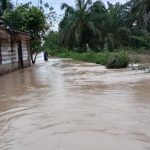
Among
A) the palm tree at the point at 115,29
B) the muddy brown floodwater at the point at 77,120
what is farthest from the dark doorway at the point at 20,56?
the palm tree at the point at 115,29

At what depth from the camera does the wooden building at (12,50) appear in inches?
863

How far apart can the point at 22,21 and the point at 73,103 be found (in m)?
22.5

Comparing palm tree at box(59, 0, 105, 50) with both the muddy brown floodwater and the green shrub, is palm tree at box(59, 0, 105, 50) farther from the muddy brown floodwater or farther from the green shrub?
the muddy brown floodwater

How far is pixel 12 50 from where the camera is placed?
2481 cm

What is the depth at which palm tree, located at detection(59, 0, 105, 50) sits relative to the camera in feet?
154

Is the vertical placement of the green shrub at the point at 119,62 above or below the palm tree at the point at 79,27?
below

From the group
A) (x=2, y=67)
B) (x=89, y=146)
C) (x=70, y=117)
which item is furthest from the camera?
(x=2, y=67)

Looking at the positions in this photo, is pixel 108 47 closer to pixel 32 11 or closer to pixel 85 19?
pixel 85 19

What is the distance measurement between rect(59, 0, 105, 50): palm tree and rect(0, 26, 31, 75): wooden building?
668 inches

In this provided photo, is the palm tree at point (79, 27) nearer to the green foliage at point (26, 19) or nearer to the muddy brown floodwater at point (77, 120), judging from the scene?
the green foliage at point (26, 19)

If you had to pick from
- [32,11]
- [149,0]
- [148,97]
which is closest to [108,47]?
[149,0]

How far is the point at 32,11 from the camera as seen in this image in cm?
3145

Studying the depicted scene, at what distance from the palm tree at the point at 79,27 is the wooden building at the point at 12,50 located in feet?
55.7

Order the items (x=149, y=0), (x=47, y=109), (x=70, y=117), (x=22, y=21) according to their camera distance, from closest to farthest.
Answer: (x=70, y=117)
(x=47, y=109)
(x=22, y=21)
(x=149, y=0)
